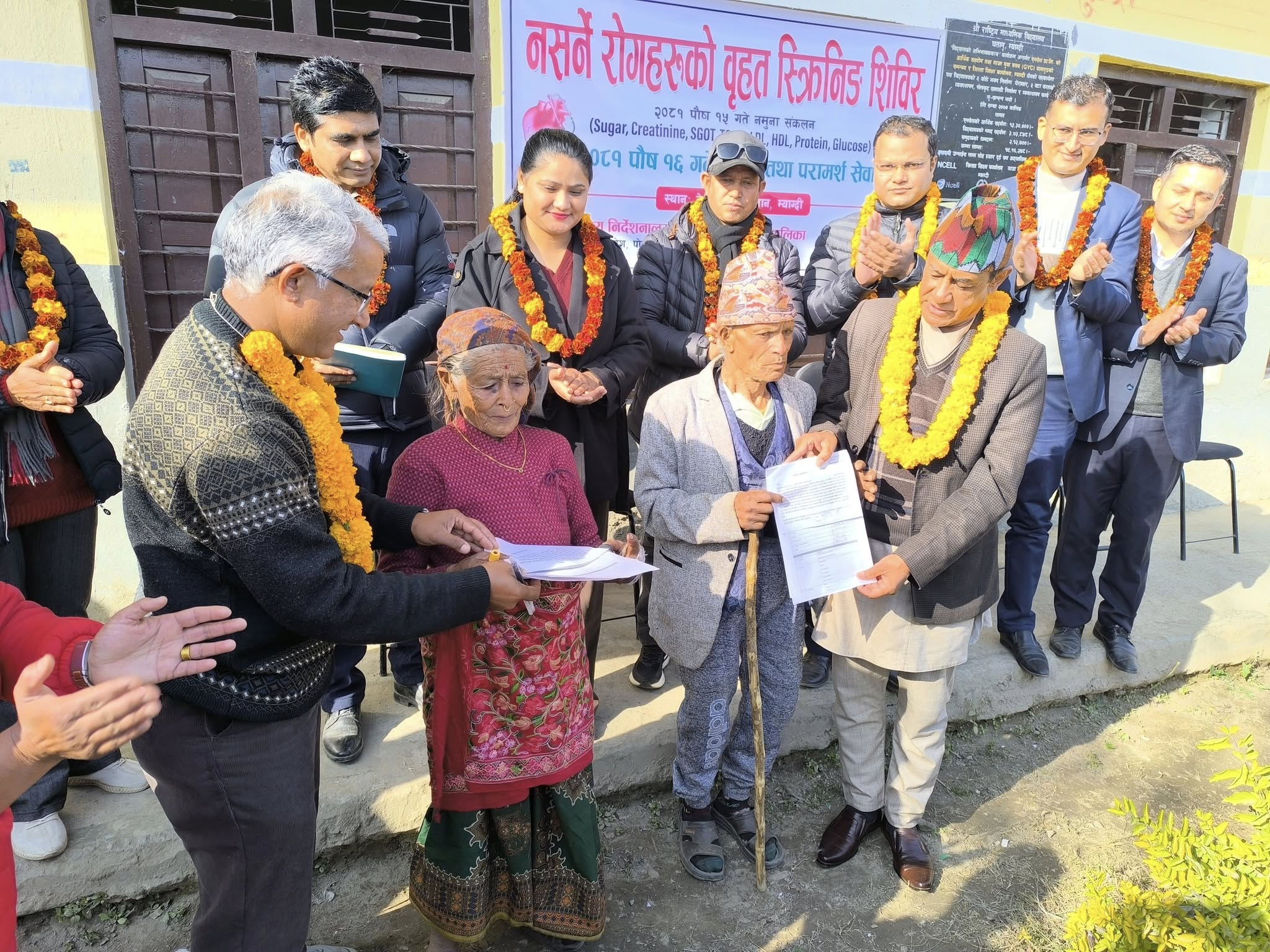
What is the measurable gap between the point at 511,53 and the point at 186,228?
6.57 feet

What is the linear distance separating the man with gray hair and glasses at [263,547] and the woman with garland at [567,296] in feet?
4.16

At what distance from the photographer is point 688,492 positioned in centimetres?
271

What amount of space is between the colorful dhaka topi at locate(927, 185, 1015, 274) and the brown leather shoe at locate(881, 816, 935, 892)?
1998 millimetres

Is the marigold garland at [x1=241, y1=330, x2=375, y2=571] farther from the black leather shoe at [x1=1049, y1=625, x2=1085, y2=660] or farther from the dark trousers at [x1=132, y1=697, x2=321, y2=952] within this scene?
the black leather shoe at [x1=1049, y1=625, x2=1085, y2=660]

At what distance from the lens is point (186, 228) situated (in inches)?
172

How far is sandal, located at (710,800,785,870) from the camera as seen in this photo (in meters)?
3.02

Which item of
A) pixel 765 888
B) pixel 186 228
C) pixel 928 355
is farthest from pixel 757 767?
pixel 186 228

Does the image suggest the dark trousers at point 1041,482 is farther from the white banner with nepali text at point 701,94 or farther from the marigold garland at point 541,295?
the white banner with nepali text at point 701,94

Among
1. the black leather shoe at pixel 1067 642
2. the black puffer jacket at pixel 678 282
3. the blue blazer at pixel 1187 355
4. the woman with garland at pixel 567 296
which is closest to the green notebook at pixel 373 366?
the woman with garland at pixel 567 296

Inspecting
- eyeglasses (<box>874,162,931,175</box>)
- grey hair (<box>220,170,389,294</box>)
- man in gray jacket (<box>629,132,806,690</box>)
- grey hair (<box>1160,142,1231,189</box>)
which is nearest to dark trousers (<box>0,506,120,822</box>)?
grey hair (<box>220,170,389,294</box>)

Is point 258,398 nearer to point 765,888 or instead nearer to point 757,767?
point 757,767

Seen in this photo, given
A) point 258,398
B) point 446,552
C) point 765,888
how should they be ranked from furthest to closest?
1. point 765,888
2. point 446,552
3. point 258,398

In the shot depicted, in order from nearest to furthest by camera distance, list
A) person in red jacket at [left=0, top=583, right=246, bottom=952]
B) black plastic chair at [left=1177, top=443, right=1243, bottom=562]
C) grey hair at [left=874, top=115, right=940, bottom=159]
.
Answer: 1. person in red jacket at [left=0, top=583, right=246, bottom=952]
2. grey hair at [left=874, top=115, right=940, bottom=159]
3. black plastic chair at [left=1177, top=443, right=1243, bottom=562]

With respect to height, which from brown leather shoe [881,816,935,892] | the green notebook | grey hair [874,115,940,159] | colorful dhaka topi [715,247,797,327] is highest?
→ grey hair [874,115,940,159]
